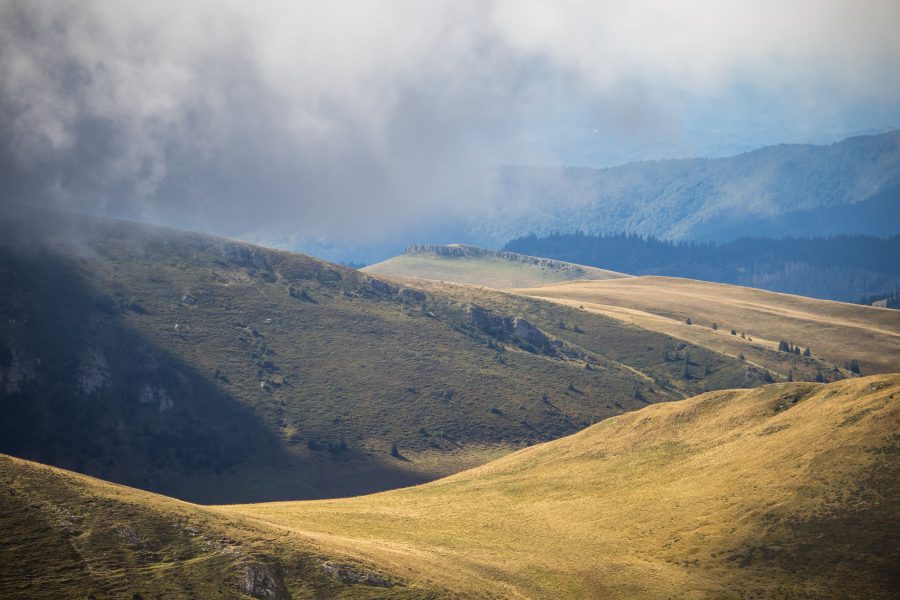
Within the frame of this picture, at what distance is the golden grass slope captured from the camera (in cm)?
9525

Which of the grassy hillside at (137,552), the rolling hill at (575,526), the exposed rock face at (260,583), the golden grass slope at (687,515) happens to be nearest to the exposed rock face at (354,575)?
the grassy hillside at (137,552)

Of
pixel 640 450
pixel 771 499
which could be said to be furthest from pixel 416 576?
pixel 640 450

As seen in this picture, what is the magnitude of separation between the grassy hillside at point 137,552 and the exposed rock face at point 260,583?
0.31ft

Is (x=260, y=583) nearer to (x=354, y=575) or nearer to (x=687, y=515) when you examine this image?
(x=354, y=575)

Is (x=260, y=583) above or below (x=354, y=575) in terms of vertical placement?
above

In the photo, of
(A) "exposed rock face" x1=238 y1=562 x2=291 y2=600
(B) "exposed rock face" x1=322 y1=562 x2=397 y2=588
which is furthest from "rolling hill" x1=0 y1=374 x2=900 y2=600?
Result: (B) "exposed rock face" x1=322 y1=562 x2=397 y2=588

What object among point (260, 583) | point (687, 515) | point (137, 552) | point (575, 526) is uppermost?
point (137, 552)

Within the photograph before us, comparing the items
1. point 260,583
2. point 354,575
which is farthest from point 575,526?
point 260,583

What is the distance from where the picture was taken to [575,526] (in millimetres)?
119875

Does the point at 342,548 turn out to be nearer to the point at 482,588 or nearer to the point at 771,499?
the point at 482,588

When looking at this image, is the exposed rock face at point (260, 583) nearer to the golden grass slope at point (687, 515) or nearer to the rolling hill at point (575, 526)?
the rolling hill at point (575, 526)

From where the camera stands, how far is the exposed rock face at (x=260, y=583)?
75.9 metres

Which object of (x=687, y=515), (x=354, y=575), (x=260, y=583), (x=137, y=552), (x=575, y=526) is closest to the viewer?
(x=137, y=552)

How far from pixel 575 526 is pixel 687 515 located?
48.7 ft
